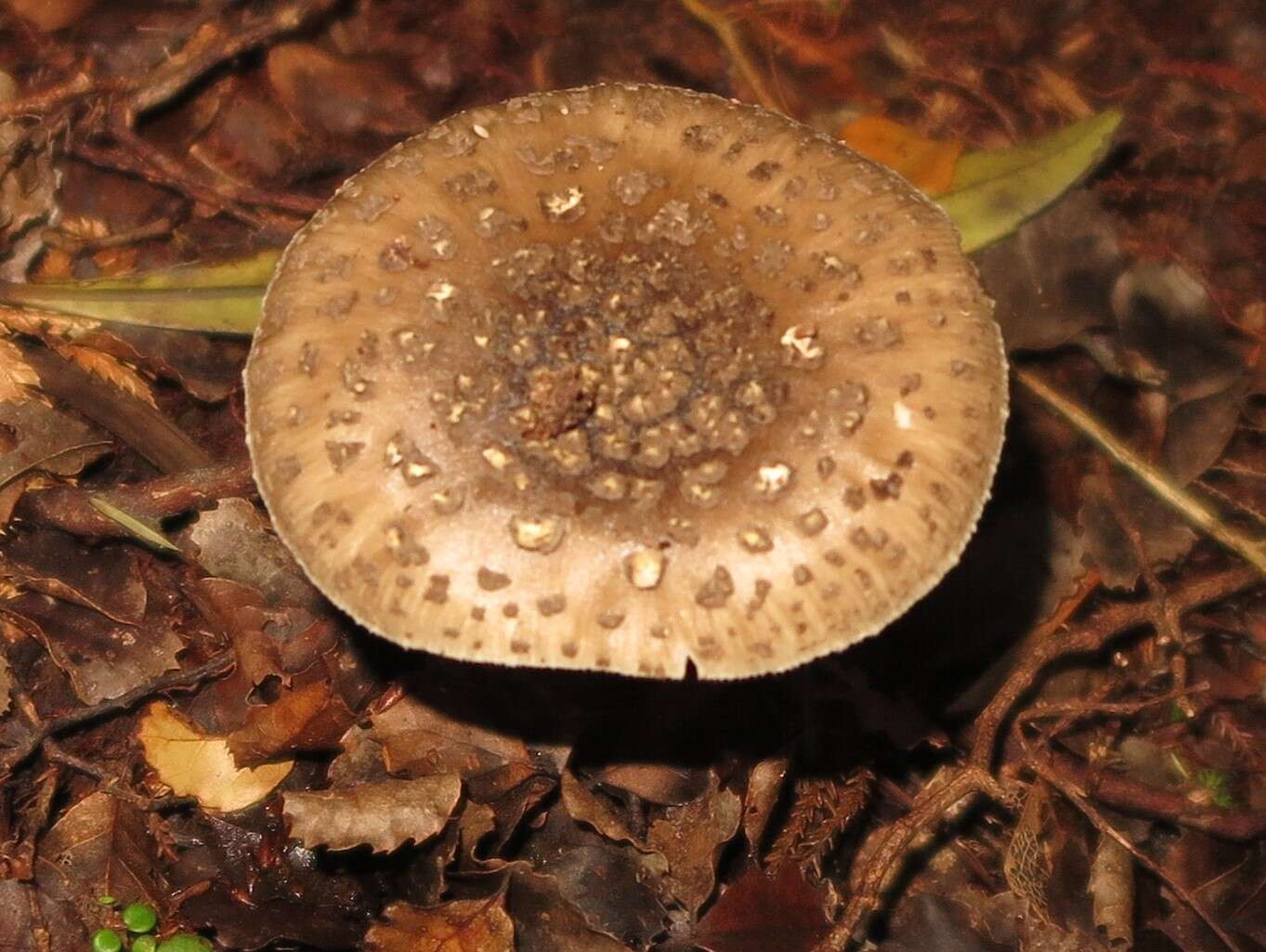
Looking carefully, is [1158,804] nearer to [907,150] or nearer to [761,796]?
[761,796]

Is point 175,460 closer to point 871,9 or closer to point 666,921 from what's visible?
point 666,921

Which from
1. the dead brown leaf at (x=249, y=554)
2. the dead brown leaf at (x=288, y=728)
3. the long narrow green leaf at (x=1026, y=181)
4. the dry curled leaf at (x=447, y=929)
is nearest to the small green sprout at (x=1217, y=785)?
the long narrow green leaf at (x=1026, y=181)

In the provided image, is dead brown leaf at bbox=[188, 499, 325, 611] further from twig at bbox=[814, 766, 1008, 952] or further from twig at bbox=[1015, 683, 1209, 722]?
twig at bbox=[1015, 683, 1209, 722]

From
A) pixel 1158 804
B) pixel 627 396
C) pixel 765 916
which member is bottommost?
pixel 1158 804

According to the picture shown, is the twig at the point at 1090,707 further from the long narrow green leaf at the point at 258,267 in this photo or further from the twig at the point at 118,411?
the twig at the point at 118,411

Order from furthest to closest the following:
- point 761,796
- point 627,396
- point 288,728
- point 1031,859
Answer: point 1031,859 → point 761,796 → point 288,728 → point 627,396

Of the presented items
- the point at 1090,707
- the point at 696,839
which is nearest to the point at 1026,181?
the point at 1090,707

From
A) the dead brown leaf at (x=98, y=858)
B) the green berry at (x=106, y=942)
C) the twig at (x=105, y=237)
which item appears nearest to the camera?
the green berry at (x=106, y=942)
